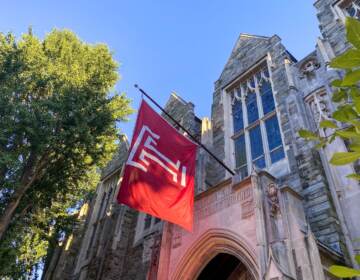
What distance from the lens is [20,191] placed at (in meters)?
9.83

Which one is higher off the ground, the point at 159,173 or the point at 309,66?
the point at 309,66

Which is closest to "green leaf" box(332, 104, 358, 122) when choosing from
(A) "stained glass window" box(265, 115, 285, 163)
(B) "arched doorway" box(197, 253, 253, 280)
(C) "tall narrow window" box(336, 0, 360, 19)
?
(B) "arched doorway" box(197, 253, 253, 280)

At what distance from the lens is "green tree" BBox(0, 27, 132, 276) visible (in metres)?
9.97

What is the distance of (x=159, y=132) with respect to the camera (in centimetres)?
759

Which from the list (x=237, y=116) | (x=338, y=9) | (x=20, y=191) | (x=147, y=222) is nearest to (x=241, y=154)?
(x=237, y=116)

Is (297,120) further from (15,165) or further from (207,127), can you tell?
(15,165)

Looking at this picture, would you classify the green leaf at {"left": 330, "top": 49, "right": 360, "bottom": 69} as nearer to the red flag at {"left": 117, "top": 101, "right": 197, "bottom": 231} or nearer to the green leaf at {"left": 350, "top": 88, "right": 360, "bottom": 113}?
the green leaf at {"left": 350, "top": 88, "right": 360, "bottom": 113}

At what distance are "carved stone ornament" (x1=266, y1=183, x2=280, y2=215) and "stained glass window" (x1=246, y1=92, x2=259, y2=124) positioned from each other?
535 cm

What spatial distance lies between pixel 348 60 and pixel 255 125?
938 centimetres

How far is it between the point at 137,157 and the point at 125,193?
82cm

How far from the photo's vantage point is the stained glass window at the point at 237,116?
11477 millimetres

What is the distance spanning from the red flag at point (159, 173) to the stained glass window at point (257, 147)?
275 cm

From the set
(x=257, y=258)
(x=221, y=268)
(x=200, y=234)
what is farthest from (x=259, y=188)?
(x=221, y=268)

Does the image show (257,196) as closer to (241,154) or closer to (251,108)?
(241,154)
